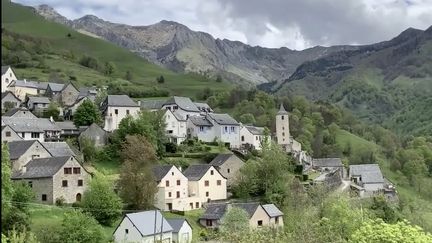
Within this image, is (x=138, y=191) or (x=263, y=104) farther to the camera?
(x=263, y=104)

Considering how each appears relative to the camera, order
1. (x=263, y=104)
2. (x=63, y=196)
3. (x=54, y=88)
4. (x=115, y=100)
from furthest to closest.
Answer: (x=263, y=104), (x=54, y=88), (x=115, y=100), (x=63, y=196)

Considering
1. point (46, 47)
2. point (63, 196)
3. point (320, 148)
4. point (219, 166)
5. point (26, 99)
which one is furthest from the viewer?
point (46, 47)

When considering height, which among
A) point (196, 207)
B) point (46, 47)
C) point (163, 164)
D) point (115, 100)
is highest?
point (46, 47)

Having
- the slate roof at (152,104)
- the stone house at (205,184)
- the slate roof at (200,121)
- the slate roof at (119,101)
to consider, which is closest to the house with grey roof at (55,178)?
the stone house at (205,184)

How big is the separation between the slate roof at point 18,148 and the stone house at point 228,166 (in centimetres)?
2330

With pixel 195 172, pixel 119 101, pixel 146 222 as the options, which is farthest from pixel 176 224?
pixel 119 101

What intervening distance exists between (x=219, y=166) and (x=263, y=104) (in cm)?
6548

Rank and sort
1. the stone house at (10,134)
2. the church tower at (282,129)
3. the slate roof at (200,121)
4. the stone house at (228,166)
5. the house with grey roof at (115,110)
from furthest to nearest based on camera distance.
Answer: the church tower at (282,129)
the slate roof at (200,121)
the house with grey roof at (115,110)
the stone house at (228,166)
the stone house at (10,134)

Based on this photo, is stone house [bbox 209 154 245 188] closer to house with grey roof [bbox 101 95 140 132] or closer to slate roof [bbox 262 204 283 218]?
slate roof [bbox 262 204 283 218]

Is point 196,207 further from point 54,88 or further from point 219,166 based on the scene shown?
point 54,88

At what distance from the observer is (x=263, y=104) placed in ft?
458

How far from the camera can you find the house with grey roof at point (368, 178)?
9994cm

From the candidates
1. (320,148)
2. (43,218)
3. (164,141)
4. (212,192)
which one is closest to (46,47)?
(320,148)

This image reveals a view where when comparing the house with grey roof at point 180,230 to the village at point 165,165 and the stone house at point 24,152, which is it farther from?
the stone house at point 24,152
